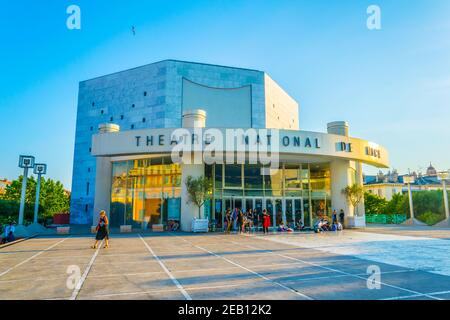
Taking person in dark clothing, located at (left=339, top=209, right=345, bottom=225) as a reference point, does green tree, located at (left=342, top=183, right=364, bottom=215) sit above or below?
Answer: above

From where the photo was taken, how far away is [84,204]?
40.7 meters

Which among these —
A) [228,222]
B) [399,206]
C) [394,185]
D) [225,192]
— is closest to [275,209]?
[225,192]

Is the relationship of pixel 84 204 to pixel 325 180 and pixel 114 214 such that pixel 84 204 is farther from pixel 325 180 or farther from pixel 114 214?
pixel 325 180

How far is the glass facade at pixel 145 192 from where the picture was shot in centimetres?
2444

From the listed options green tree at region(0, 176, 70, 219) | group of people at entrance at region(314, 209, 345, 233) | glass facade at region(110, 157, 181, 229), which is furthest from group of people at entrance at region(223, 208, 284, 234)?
green tree at region(0, 176, 70, 219)

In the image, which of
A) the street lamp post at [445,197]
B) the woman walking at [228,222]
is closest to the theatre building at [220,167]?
the woman walking at [228,222]

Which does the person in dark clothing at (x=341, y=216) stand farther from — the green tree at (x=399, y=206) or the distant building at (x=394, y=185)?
the distant building at (x=394, y=185)

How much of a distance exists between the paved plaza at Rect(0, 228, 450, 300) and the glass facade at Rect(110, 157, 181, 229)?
39.4 feet

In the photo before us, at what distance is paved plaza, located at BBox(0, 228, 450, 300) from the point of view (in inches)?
245

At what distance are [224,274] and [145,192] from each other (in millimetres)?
18565

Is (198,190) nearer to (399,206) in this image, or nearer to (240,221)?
(240,221)

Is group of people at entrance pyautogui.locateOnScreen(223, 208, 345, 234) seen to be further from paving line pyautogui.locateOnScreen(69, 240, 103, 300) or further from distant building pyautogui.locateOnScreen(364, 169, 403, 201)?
distant building pyautogui.locateOnScreen(364, 169, 403, 201)
